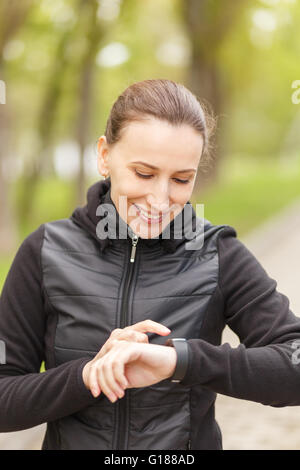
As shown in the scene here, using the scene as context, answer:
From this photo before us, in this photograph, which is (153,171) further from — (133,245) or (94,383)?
(94,383)

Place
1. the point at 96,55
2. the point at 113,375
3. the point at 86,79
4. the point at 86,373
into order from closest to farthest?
the point at 113,375, the point at 86,373, the point at 96,55, the point at 86,79

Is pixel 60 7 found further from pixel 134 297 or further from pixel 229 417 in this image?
pixel 134 297

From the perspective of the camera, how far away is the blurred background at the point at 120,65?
11516 millimetres

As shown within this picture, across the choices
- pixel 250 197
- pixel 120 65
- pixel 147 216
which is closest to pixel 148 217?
pixel 147 216

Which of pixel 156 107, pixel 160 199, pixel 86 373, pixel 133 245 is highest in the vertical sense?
pixel 156 107

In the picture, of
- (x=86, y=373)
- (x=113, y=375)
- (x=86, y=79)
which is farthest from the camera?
(x=86, y=79)

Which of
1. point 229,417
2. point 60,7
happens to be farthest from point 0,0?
point 229,417

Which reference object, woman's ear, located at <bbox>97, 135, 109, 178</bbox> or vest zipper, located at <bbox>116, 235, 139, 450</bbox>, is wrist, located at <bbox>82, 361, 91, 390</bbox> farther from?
woman's ear, located at <bbox>97, 135, 109, 178</bbox>

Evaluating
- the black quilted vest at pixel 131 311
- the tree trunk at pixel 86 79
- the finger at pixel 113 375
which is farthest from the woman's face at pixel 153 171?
the tree trunk at pixel 86 79

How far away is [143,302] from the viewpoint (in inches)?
76.3

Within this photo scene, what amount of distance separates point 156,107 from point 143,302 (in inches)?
21.4

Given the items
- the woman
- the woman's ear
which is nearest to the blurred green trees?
the woman's ear

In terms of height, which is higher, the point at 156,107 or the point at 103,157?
the point at 156,107

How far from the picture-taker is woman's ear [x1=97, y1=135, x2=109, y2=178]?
81.2 inches
